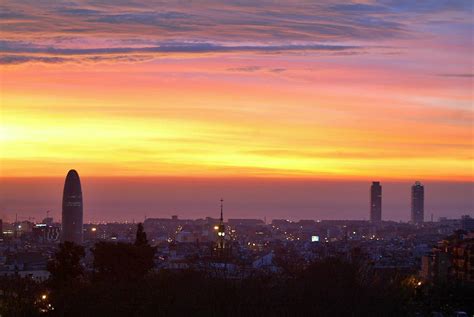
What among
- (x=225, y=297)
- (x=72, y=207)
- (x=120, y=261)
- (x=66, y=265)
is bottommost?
(x=225, y=297)

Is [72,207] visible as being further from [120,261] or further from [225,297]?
[225,297]

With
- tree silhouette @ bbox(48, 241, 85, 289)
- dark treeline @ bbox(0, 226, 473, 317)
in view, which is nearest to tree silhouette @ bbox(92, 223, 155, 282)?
tree silhouette @ bbox(48, 241, 85, 289)

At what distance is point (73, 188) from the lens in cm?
11919

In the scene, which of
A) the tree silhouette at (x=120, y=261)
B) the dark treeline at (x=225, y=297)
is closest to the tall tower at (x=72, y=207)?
the tree silhouette at (x=120, y=261)

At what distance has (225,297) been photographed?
28781 millimetres

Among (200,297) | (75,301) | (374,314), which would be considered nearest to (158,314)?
(200,297)

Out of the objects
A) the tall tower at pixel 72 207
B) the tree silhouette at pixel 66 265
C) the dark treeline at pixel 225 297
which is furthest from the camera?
the tall tower at pixel 72 207

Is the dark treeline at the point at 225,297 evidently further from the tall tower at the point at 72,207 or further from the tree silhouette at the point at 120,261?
the tall tower at the point at 72,207

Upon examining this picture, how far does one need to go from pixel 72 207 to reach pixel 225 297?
→ 299 ft

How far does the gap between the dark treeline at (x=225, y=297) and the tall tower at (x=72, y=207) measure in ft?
256

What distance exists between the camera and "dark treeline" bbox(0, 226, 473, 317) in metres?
28.1

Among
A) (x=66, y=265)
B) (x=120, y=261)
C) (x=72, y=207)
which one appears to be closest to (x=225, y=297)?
(x=66, y=265)

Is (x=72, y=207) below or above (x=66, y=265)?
above

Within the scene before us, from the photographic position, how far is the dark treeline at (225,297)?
92.2ft
